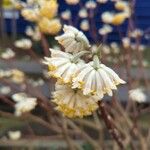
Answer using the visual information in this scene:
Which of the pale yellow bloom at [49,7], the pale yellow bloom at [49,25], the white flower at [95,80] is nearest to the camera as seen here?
the white flower at [95,80]

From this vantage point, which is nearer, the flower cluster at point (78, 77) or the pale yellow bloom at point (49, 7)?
the flower cluster at point (78, 77)

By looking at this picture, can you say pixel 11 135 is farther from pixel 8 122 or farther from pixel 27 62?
pixel 27 62

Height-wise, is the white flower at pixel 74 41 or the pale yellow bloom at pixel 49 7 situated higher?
the white flower at pixel 74 41

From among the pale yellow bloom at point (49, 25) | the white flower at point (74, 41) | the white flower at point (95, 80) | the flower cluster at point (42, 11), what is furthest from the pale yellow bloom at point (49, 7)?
the white flower at point (95, 80)

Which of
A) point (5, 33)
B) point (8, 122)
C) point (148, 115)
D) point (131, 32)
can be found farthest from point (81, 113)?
point (5, 33)

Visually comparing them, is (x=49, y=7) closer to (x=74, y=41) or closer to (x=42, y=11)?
(x=42, y=11)

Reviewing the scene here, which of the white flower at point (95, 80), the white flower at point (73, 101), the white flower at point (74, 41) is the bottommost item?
the white flower at point (73, 101)

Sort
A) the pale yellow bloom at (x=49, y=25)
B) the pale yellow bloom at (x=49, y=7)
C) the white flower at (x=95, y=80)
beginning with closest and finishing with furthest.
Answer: the white flower at (x=95, y=80)
the pale yellow bloom at (x=49, y=7)
the pale yellow bloom at (x=49, y=25)

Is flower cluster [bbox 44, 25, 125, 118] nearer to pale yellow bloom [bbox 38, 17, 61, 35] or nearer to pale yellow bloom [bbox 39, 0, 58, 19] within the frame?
pale yellow bloom [bbox 39, 0, 58, 19]

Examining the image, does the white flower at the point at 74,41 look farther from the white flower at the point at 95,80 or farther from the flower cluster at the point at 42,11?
the flower cluster at the point at 42,11

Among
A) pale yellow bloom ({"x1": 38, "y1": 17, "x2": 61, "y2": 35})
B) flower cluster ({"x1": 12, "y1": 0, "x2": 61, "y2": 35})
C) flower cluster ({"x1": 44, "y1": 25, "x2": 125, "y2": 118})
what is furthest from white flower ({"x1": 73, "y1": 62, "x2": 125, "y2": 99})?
pale yellow bloom ({"x1": 38, "y1": 17, "x2": 61, "y2": 35})
